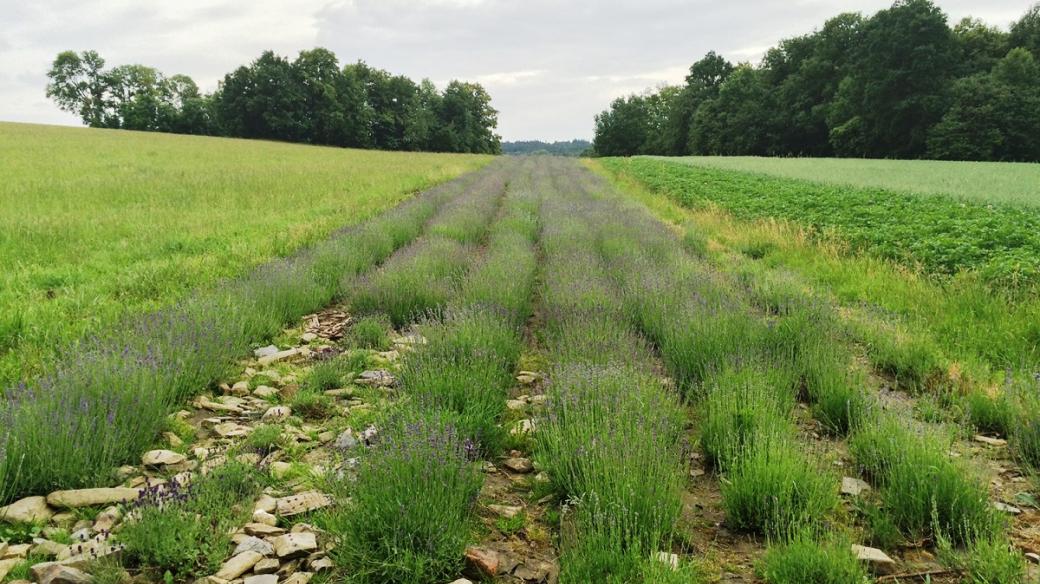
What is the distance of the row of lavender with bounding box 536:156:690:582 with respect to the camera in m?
2.12

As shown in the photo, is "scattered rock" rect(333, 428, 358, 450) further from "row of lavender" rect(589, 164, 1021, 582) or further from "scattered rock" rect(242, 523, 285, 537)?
"row of lavender" rect(589, 164, 1021, 582)

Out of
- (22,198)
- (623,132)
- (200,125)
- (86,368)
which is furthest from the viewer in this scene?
(623,132)

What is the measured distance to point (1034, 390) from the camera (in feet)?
10.7

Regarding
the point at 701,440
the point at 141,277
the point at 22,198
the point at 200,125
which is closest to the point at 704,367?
the point at 701,440

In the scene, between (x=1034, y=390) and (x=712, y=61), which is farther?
(x=712, y=61)

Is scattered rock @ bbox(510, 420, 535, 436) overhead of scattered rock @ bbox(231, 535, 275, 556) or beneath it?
overhead

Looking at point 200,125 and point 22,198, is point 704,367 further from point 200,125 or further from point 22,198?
point 200,125

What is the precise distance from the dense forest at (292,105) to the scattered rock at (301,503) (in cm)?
7396

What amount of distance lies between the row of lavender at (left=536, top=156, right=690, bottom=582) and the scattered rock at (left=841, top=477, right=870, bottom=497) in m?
0.80

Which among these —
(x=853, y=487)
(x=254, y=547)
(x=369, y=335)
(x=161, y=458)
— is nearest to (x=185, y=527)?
(x=254, y=547)

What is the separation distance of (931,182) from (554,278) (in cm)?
1921

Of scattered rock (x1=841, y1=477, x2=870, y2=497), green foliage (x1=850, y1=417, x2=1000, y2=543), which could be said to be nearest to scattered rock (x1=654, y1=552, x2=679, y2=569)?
green foliage (x1=850, y1=417, x2=1000, y2=543)

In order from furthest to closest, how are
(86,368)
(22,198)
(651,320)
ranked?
(22,198) < (651,320) < (86,368)

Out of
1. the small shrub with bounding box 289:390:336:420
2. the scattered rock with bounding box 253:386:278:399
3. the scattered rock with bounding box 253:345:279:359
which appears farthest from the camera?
the scattered rock with bounding box 253:345:279:359
